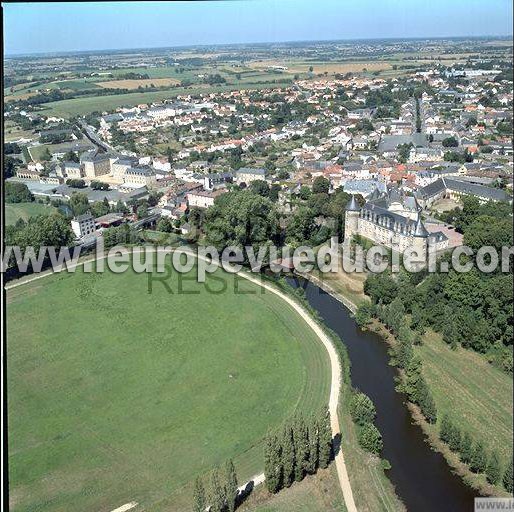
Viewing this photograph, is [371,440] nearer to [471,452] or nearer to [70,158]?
[471,452]

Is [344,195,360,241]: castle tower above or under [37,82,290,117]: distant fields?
under

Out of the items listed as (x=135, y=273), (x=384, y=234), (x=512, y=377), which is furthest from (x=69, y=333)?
(x=512, y=377)

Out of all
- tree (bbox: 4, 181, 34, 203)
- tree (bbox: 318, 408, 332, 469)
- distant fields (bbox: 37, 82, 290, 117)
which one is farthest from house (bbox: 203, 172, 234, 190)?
distant fields (bbox: 37, 82, 290, 117)

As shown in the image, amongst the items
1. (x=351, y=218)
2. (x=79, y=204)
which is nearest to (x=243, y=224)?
Answer: (x=351, y=218)

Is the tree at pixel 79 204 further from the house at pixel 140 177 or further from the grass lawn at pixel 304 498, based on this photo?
the grass lawn at pixel 304 498

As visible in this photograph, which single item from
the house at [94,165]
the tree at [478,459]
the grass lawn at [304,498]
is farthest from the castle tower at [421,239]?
the house at [94,165]

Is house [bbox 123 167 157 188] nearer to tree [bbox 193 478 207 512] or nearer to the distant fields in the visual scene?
the distant fields
